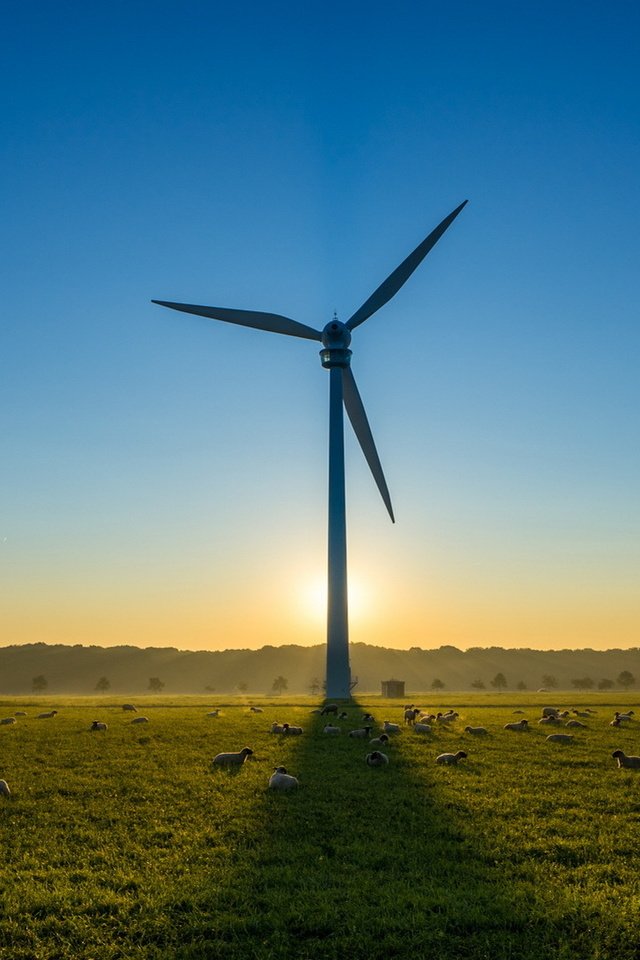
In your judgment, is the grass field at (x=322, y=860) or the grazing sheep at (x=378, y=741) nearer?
the grass field at (x=322, y=860)

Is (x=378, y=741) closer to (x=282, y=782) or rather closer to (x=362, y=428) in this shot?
(x=282, y=782)

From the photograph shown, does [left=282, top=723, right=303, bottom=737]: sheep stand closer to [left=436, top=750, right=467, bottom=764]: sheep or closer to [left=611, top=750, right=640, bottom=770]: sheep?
[left=436, top=750, right=467, bottom=764]: sheep

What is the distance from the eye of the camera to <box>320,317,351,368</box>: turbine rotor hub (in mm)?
69562

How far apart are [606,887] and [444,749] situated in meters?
14.2

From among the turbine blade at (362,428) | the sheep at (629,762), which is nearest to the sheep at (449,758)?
the sheep at (629,762)

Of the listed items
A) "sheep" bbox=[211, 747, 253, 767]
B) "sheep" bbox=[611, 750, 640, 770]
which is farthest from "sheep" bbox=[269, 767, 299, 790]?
"sheep" bbox=[611, 750, 640, 770]

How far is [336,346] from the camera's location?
A: 69.7 metres

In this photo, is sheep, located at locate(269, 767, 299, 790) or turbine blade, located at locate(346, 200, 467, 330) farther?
turbine blade, located at locate(346, 200, 467, 330)

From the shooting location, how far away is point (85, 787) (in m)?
16.7

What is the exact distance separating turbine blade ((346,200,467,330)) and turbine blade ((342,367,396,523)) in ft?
21.6

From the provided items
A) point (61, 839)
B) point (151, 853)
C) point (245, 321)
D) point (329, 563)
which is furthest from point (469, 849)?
point (245, 321)

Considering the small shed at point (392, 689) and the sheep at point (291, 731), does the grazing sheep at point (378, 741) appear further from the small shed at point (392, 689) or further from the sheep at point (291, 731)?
the small shed at point (392, 689)

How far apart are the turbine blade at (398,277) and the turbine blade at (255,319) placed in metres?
5.26

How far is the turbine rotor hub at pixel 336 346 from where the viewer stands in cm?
6956
